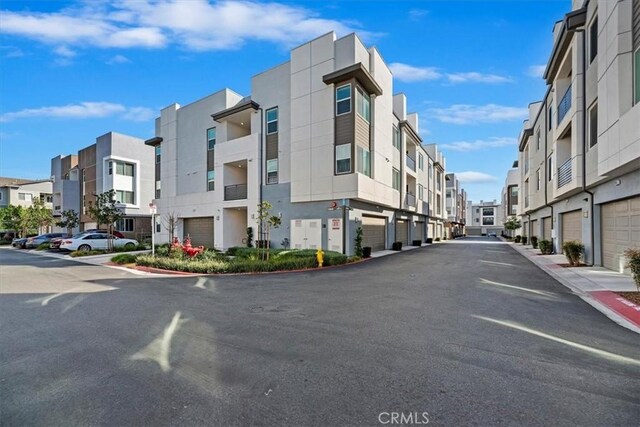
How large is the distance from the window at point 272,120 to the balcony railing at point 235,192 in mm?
4590

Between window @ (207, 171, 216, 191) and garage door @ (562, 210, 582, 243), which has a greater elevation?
window @ (207, 171, 216, 191)

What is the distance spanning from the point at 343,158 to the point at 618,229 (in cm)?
1269

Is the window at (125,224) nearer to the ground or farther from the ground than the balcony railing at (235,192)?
nearer to the ground

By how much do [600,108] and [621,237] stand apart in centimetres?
503

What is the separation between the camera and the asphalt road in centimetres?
324

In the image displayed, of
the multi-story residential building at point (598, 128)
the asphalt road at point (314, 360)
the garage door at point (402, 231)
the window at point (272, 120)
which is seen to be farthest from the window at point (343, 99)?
the garage door at point (402, 231)

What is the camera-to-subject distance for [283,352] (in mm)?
4766

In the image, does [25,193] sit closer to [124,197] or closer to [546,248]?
[124,197]

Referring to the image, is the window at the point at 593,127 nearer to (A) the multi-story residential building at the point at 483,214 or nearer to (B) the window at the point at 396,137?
(B) the window at the point at 396,137

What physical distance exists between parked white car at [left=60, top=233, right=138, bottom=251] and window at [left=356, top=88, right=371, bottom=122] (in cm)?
1996

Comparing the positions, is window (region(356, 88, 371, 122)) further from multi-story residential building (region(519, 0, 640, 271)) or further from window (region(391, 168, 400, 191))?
multi-story residential building (region(519, 0, 640, 271))

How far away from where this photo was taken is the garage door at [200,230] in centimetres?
2614

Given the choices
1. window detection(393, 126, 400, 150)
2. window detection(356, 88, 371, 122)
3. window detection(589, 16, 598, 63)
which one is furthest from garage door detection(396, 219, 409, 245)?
window detection(589, 16, 598, 63)

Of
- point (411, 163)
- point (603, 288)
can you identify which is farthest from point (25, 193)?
point (603, 288)
